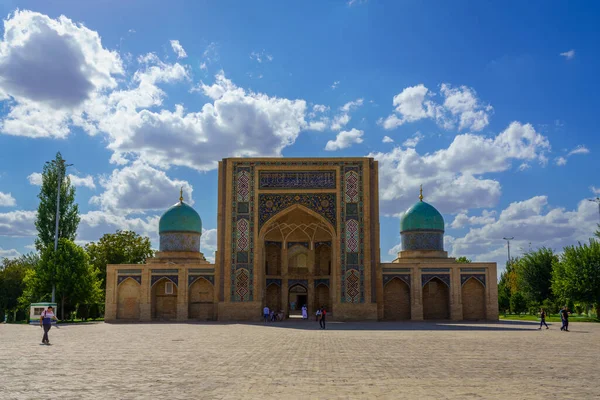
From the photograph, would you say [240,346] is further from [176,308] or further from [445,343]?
[176,308]

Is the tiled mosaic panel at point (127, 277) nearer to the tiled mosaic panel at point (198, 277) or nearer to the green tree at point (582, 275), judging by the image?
the tiled mosaic panel at point (198, 277)

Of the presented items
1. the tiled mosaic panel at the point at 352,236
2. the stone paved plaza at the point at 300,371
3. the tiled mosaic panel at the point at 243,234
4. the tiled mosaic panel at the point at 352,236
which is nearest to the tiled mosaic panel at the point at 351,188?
the tiled mosaic panel at the point at 352,236

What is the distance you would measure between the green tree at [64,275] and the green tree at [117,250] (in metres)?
11.9

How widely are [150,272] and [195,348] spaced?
66.1 ft

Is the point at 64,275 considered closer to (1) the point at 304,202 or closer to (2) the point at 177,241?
(2) the point at 177,241

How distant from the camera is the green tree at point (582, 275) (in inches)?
1296

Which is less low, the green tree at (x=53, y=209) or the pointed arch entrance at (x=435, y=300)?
the green tree at (x=53, y=209)

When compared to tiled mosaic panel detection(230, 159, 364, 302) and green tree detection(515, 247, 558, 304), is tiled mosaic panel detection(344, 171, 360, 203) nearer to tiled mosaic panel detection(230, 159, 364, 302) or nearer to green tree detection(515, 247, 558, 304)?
tiled mosaic panel detection(230, 159, 364, 302)

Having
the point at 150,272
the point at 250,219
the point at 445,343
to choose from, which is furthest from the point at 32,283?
the point at 445,343

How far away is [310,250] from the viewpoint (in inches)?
1508

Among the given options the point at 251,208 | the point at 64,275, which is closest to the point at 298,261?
the point at 251,208

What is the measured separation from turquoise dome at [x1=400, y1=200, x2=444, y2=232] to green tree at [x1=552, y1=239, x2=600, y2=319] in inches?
300

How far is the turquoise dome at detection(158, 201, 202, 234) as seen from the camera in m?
38.7

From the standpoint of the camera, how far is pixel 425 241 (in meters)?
37.2
